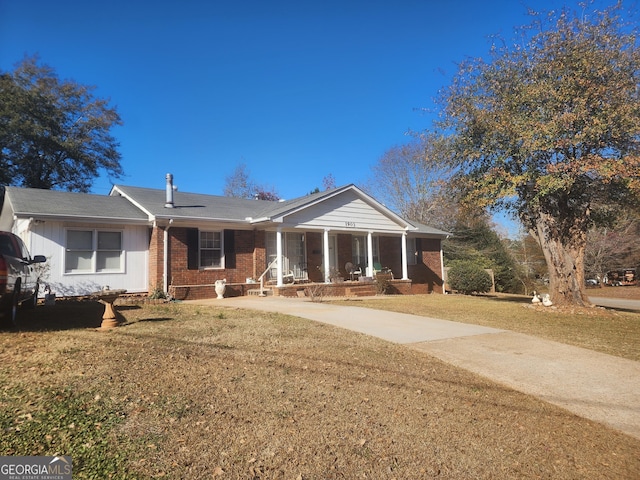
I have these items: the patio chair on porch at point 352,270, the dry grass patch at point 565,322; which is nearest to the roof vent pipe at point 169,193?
the dry grass patch at point 565,322

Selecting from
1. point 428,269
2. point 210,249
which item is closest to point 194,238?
point 210,249

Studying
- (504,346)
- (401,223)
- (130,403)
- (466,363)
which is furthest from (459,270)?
(130,403)

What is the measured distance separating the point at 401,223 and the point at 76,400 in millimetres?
18049

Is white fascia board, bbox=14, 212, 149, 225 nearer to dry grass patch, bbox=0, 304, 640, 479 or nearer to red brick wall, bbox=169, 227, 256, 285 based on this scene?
red brick wall, bbox=169, 227, 256, 285

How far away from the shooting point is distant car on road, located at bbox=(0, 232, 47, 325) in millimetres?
6508

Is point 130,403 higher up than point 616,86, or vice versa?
point 616,86

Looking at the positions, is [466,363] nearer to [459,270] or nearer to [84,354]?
[84,354]

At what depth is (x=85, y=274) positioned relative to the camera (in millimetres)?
13578

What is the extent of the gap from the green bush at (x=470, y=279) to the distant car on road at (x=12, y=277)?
1895 centimetres

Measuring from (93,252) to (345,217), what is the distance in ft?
33.9

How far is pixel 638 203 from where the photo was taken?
41.6 ft

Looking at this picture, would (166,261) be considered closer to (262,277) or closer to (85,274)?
(85,274)

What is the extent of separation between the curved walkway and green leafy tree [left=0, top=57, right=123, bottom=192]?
82.8 ft

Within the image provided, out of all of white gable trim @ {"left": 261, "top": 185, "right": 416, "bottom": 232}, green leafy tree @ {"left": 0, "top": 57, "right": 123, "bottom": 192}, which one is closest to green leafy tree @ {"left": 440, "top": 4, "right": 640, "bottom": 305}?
white gable trim @ {"left": 261, "top": 185, "right": 416, "bottom": 232}
